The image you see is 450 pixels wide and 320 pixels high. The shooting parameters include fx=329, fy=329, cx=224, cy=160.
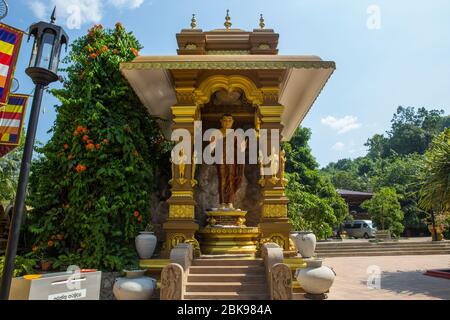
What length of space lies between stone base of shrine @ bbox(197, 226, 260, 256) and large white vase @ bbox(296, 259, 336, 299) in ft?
5.01

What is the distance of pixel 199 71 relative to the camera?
6.74 m

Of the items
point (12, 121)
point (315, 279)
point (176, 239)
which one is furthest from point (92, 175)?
point (315, 279)

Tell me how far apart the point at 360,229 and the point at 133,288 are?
27.8 metres

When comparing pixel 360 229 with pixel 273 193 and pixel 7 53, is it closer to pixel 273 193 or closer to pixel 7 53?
pixel 273 193

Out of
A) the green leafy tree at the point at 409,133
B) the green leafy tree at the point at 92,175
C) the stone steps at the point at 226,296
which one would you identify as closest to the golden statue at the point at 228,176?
the green leafy tree at the point at 92,175

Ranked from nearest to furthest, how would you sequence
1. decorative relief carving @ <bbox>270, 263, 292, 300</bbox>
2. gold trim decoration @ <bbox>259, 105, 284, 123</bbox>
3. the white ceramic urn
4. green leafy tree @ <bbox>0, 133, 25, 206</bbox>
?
decorative relief carving @ <bbox>270, 263, 292, 300</bbox> → the white ceramic urn → gold trim decoration @ <bbox>259, 105, 284, 123</bbox> → green leafy tree @ <bbox>0, 133, 25, 206</bbox>

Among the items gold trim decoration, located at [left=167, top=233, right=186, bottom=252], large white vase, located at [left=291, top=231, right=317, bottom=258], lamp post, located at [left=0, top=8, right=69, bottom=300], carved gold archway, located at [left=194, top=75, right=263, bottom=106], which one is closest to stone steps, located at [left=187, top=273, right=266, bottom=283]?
gold trim decoration, located at [left=167, top=233, right=186, bottom=252]

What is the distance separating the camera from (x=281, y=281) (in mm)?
4492

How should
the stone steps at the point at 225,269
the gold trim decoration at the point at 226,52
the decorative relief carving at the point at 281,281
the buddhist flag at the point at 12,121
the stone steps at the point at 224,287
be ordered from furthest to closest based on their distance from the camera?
the gold trim decoration at the point at 226,52 < the buddhist flag at the point at 12,121 < the stone steps at the point at 225,269 < the stone steps at the point at 224,287 < the decorative relief carving at the point at 281,281

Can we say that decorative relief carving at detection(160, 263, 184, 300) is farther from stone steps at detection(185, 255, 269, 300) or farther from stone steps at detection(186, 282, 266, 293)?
stone steps at detection(186, 282, 266, 293)

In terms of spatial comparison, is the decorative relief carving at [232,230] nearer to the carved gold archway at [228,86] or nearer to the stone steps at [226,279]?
the stone steps at [226,279]

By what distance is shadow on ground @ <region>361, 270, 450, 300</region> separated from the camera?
7.13m

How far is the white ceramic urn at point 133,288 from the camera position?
4.66 metres

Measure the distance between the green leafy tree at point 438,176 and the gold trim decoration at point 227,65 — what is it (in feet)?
19.7
